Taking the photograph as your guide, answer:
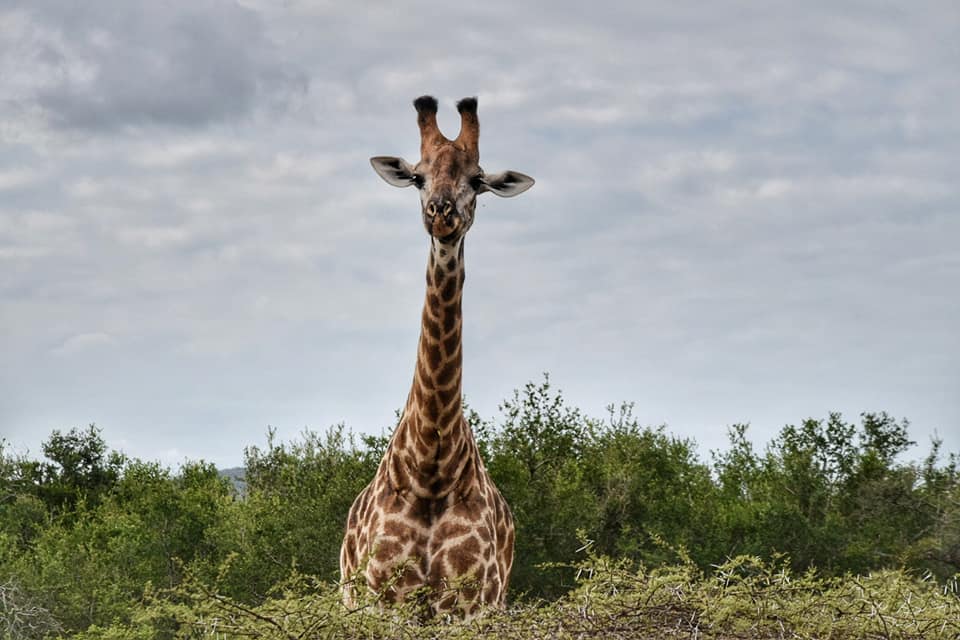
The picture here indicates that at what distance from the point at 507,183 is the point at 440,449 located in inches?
94.3

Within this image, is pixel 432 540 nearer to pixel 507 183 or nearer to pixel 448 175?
pixel 448 175

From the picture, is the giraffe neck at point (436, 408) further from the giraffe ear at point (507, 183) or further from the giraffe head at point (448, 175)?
the giraffe ear at point (507, 183)

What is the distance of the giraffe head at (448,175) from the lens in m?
9.30

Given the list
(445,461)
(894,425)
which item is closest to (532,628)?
(445,461)

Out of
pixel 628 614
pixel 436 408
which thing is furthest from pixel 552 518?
pixel 628 614

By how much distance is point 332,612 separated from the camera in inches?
185

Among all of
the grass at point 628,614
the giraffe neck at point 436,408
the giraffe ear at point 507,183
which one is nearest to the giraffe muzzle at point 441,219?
the giraffe neck at point 436,408

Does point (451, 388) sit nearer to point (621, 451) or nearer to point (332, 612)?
point (332, 612)

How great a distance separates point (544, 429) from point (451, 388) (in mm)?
23799

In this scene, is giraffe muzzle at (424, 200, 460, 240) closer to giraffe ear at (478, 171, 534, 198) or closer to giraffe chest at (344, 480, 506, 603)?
giraffe ear at (478, 171, 534, 198)

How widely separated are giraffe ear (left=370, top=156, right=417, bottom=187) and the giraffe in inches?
0.5

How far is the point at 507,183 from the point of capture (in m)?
10.3

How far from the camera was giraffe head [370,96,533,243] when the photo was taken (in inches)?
366

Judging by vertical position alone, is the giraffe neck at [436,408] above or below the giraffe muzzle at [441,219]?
below
